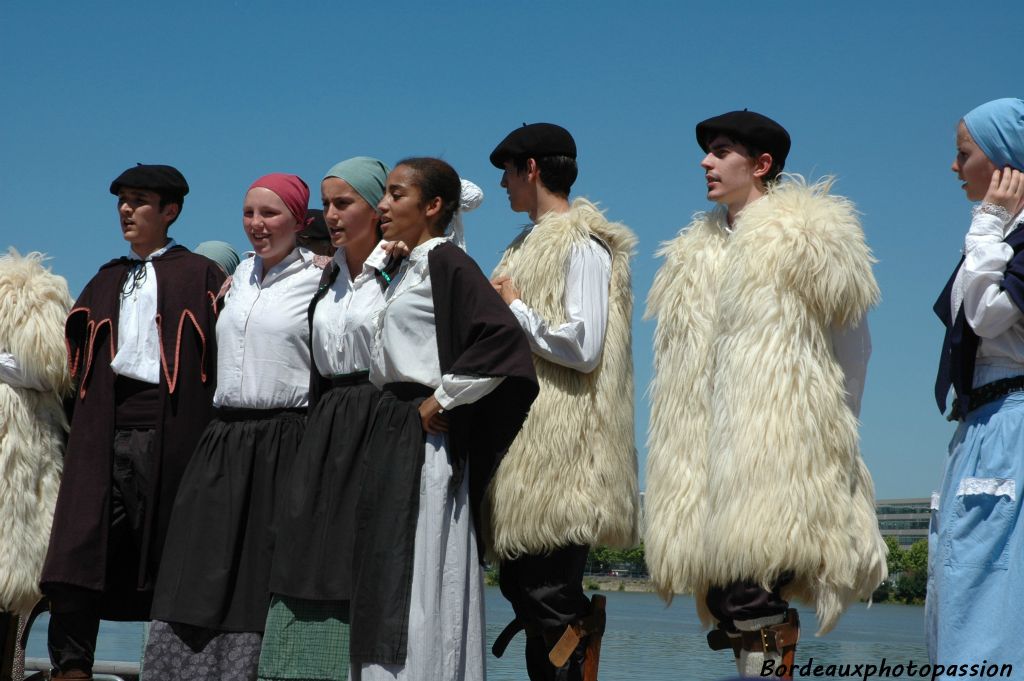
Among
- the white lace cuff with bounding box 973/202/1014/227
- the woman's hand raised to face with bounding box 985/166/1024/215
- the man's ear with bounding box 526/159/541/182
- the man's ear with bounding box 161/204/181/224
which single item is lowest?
the man's ear with bounding box 161/204/181/224

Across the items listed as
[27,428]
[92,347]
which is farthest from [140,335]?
[27,428]

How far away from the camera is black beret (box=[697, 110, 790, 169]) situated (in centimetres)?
443

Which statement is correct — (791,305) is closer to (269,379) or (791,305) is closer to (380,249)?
(380,249)

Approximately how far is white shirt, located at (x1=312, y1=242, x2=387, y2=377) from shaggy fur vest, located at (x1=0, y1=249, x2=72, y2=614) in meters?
1.49

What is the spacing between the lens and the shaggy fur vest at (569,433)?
4.41m

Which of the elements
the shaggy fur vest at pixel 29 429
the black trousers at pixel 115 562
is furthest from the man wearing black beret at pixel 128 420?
the shaggy fur vest at pixel 29 429

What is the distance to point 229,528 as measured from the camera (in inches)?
176

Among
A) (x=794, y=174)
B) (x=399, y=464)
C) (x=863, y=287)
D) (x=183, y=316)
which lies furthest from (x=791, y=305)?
(x=183, y=316)

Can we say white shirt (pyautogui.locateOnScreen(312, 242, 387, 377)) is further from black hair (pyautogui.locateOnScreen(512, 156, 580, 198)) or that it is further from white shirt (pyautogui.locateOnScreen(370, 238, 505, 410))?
black hair (pyautogui.locateOnScreen(512, 156, 580, 198))

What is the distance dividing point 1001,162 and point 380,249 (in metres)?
1.98

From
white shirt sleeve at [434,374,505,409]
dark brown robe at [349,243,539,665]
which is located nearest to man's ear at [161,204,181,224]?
dark brown robe at [349,243,539,665]

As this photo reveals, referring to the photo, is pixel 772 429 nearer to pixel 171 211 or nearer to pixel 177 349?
pixel 177 349

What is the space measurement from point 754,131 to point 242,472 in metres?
2.15

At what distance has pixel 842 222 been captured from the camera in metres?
4.15
